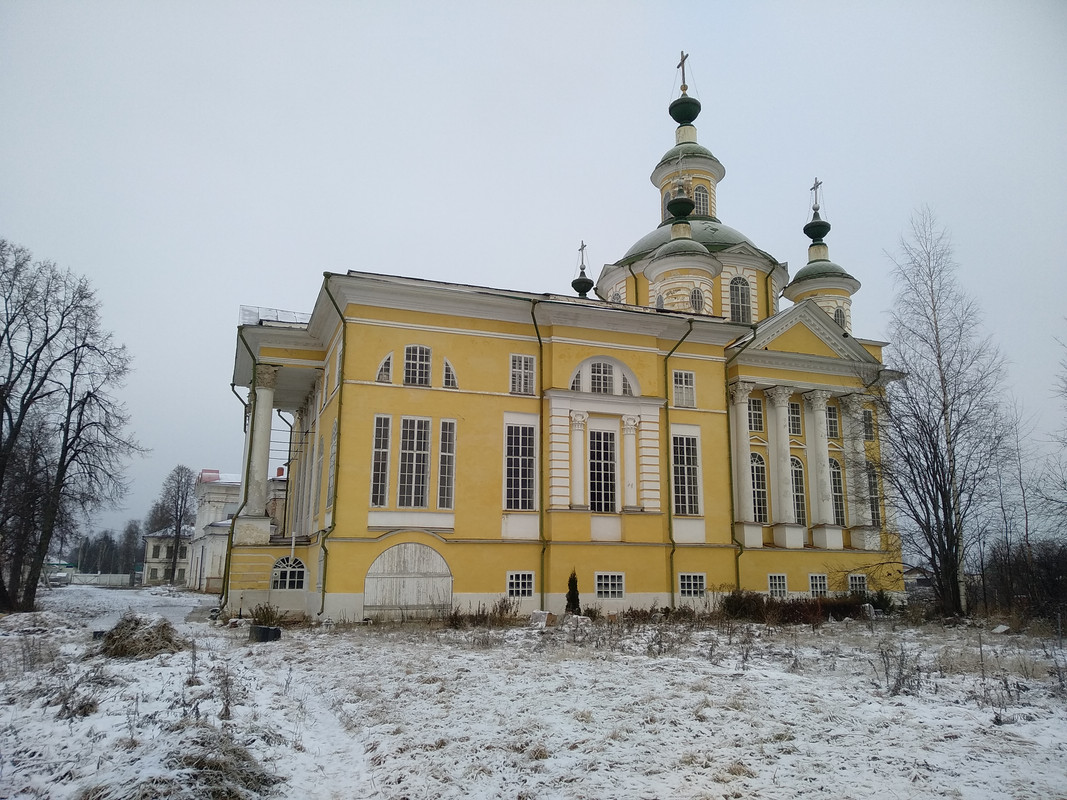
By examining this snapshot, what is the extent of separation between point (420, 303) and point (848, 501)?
55.3ft

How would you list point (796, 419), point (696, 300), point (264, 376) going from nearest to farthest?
point (264, 376)
point (796, 419)
point (696, 300)

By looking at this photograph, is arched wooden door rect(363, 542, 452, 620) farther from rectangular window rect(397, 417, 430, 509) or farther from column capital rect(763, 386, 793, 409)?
column capital rect(763, 386, 793, 409)

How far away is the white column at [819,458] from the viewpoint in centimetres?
2619

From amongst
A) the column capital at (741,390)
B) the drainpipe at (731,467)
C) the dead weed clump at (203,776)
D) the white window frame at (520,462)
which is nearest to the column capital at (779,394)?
the column capital at (741,390)

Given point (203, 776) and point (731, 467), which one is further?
point (731, 467)

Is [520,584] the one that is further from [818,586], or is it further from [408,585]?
[818,586]

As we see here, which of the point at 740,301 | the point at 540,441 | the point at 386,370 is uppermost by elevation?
the point at 740,301

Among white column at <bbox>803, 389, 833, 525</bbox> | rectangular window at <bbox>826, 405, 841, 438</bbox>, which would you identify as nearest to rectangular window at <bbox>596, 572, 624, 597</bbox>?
white column at <bbox>803, 389, 833, 525</bbox>

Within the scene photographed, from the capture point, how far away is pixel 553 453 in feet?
69.1

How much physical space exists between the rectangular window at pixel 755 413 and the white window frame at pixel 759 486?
1.00m

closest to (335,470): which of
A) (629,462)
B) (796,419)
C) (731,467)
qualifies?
(629,462)

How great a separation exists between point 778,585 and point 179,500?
171 feet

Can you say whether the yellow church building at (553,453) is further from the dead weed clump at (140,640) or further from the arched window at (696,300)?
the dead weed clump at (140,640)

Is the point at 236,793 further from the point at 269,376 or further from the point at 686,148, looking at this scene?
the point at 686,148
